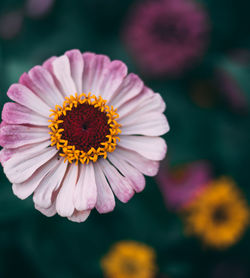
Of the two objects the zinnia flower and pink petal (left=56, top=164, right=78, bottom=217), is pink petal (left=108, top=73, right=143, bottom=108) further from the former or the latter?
pink petal (left=56, top=164, right=78, bottom=217)

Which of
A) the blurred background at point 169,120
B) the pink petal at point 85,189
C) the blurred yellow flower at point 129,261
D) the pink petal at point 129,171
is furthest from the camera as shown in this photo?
the blurred yellow flower at point 129,261

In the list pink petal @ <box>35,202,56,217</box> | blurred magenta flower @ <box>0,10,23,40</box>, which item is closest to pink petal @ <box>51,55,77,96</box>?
pink petal @ <box>35,202,56,217</box>

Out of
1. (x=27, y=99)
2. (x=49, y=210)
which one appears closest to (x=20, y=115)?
(x=27, y=99)

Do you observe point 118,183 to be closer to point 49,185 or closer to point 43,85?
point 49,185

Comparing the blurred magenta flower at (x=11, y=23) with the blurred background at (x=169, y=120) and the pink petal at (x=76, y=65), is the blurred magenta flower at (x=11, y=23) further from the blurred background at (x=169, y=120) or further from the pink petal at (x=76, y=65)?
the pink petal at (x=76, y=65)

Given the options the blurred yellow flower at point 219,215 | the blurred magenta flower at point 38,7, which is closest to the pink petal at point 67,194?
the blurred yellow flower at point 219,215

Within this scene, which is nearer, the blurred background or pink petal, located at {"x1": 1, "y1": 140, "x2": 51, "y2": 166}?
pink petal, located at {"x1": 1, "y1": 140, "x2": 51, "y2": 166}
